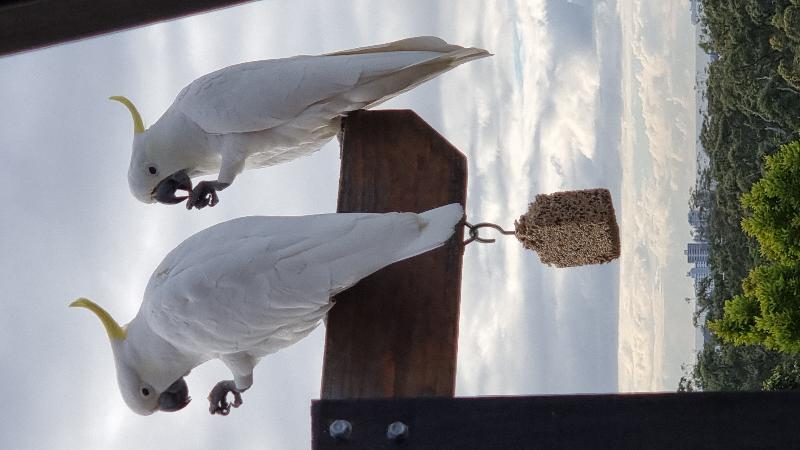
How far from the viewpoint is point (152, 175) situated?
271cm

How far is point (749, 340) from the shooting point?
669cm

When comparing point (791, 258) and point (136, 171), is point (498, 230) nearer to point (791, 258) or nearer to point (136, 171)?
point (136, 171)

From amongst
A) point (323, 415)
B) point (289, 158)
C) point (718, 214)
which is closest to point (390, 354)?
point (323, 415)

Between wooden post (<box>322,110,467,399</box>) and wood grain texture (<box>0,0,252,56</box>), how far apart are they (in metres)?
0.75

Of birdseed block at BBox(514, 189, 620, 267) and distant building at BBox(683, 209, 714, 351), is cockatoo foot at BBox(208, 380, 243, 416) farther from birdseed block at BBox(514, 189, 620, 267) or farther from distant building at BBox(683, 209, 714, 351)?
distant building at BBox(683, 209, 714, 351)

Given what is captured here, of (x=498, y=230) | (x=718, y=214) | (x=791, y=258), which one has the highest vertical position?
(x=718, y=214)

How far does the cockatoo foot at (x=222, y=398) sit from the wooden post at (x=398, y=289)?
480 mm

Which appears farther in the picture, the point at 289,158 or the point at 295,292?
the point at 289,158

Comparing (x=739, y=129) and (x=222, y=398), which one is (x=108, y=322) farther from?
(x=739, y=129)

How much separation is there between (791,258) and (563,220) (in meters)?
5.27

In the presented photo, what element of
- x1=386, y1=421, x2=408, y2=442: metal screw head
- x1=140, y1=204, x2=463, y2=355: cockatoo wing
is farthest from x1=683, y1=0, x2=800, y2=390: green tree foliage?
x1=386, y1=421, x2=408, y2=442: metal screw head

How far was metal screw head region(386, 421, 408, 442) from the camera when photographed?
1.30m

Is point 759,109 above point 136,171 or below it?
above

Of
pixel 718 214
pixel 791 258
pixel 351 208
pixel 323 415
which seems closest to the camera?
pixel 323 415
